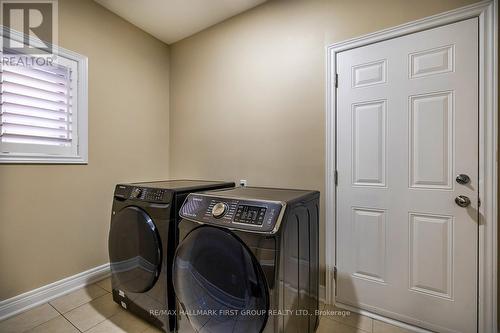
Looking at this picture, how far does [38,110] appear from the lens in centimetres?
176

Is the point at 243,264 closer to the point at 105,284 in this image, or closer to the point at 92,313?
the point at 92,313

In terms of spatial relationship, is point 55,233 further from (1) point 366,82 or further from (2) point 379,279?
(1) point 366,82

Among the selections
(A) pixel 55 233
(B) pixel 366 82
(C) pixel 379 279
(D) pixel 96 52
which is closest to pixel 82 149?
(A) pixel 55 233

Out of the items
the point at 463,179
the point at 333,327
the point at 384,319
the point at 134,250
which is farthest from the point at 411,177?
the point at 134,250

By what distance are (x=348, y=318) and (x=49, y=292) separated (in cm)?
224

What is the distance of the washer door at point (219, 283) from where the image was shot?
3.30ft

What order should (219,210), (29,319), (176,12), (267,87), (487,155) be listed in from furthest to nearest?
(176,12) < (267,87) < (29,319) < (487,155) < (219,210)

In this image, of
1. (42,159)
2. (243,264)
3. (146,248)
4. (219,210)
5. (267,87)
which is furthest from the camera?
(267,87)

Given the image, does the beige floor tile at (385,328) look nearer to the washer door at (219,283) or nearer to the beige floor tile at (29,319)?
the washer door at (219,283)

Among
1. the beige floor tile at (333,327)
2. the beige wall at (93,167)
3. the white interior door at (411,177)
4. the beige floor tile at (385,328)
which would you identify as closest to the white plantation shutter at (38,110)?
the beige wall at (93,167)

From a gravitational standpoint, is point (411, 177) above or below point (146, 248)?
above

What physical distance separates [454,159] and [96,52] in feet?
9.37

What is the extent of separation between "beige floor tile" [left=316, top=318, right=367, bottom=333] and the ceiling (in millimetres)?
2568

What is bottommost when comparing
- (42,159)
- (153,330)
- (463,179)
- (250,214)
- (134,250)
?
(153,330)
